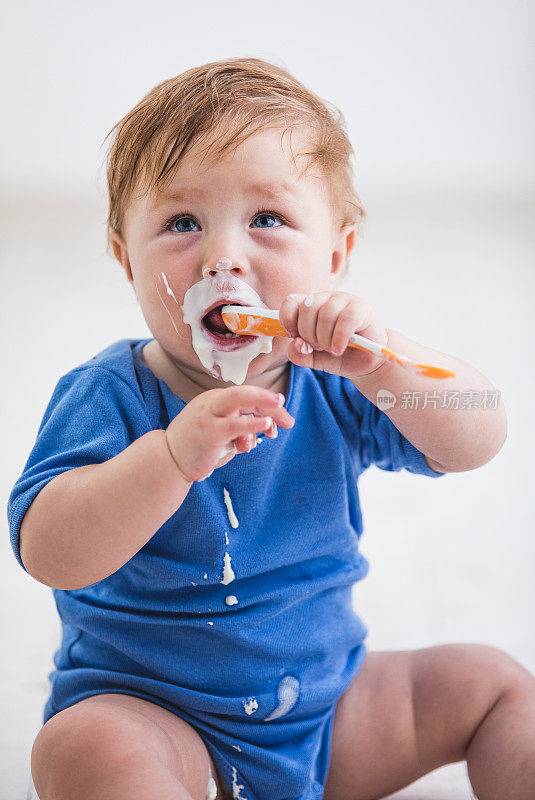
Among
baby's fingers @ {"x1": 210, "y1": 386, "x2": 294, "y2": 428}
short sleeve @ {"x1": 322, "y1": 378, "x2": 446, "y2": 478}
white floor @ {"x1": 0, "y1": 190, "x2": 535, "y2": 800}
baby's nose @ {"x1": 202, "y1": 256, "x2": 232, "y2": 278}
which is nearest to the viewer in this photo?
baby's fingers @ {"x1": 210, "y1": 386, "x2": 294, "y2": 428}

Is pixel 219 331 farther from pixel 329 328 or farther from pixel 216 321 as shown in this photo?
pixel 329 328

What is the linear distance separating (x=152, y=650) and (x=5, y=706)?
25 centimetres

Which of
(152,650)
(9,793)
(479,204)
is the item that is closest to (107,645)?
(152,650)

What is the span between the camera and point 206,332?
0.66m

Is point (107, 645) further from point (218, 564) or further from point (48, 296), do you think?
point (48, 296)

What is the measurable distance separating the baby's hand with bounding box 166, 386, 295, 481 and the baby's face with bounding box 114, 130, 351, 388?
12 cm

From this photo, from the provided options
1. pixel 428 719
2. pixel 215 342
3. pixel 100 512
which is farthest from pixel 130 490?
pixel 428 719

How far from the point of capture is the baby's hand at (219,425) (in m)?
0.54

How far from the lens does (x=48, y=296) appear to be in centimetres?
180

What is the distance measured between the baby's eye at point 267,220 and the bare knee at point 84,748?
0.39m

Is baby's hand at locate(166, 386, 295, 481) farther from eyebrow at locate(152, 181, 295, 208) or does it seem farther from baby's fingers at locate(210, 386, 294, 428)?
eyebrow at locate(152, 181, 295, 208)

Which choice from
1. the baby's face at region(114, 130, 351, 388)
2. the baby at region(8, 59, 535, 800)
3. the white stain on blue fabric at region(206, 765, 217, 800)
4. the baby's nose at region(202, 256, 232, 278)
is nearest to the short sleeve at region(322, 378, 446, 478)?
the baby at region(8, 59, 535, 800)

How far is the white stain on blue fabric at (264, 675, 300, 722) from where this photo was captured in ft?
2.29

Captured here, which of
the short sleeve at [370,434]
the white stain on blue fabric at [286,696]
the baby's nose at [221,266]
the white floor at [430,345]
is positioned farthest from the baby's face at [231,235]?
the white floor at [430,345]
